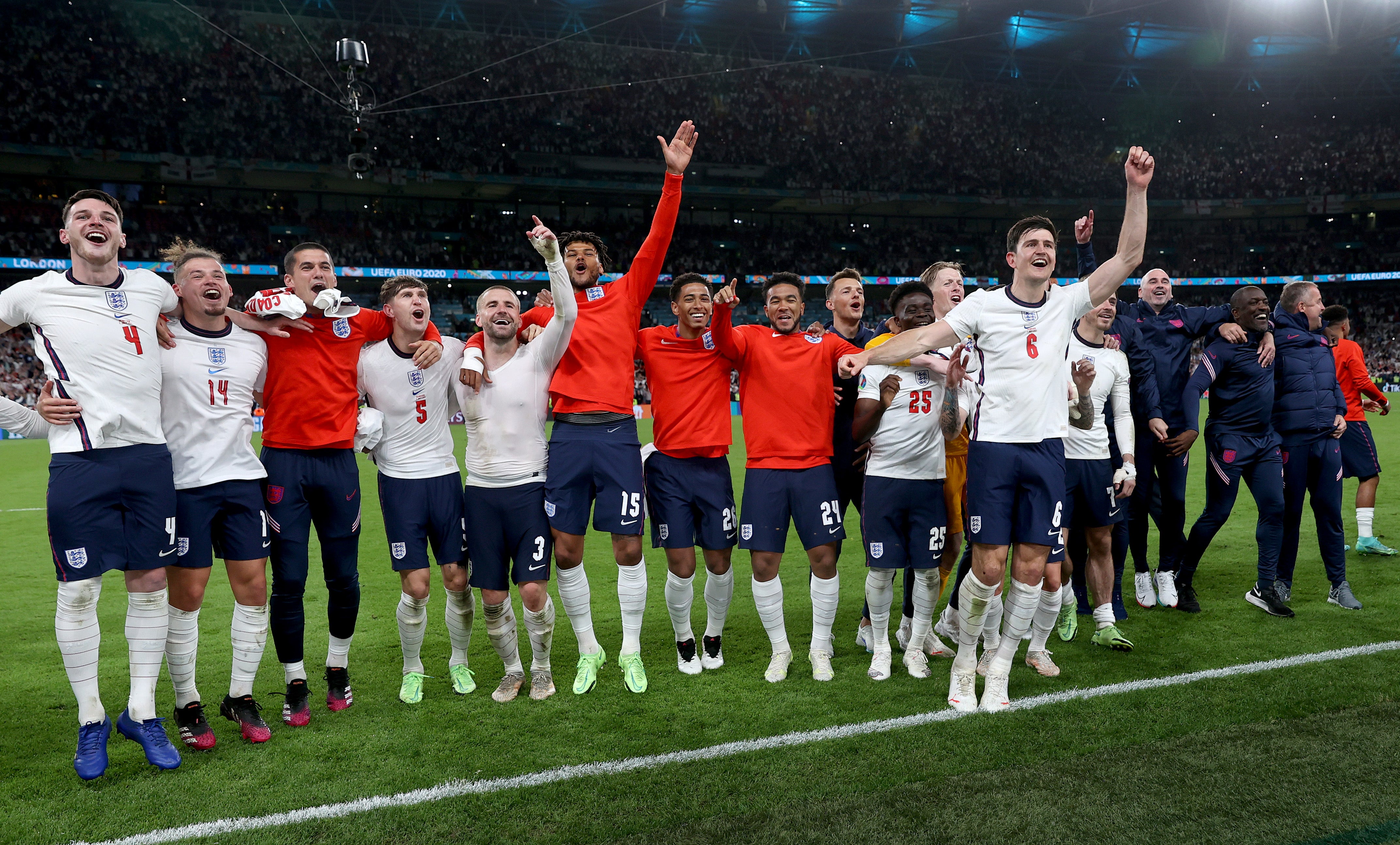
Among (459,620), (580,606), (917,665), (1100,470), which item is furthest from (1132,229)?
(459,620)

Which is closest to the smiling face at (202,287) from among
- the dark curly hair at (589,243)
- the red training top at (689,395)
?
the dark curly hair at (589,243)

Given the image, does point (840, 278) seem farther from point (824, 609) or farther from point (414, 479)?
point (414, 479)

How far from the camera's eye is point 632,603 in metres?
5.01

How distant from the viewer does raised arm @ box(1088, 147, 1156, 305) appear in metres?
4.18

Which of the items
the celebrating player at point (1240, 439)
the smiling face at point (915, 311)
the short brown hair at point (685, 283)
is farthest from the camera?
the celebrating player at point (1240, 439)

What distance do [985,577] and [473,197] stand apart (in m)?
37.0

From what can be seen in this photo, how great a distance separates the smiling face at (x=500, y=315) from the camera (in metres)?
4.84

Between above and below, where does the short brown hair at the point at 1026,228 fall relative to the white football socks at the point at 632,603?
above

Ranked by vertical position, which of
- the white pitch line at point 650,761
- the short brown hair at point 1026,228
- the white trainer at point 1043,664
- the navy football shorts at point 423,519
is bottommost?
the white pitch line at point 650,761

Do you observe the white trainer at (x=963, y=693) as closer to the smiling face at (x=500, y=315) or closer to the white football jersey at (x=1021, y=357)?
the white football jersey at (x=1021, y=357)

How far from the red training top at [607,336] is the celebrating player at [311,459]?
2.34 ft

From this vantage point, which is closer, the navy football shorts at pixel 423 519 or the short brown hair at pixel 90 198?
the short brown hair at pixel 90 198

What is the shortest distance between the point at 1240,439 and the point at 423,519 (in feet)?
18.1

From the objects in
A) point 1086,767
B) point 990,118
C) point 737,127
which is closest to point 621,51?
point 737,127
